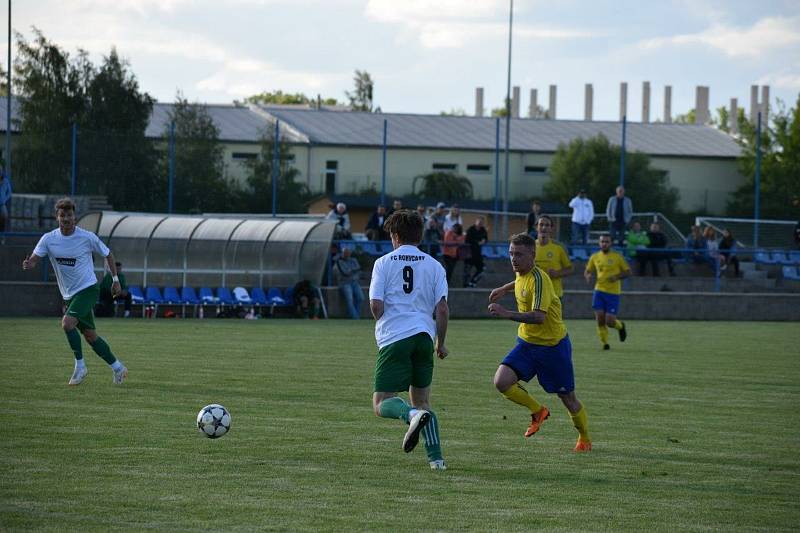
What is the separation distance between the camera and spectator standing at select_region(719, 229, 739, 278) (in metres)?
32.9

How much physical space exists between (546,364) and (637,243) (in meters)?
23.8

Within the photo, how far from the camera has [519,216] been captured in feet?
119

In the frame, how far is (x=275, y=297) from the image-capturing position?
28.0m

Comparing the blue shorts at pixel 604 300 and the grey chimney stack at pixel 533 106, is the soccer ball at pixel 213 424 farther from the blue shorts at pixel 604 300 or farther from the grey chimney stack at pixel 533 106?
the grey chimney stack at pixel 533 106

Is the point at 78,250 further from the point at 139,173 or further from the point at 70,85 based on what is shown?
the point at 70,85

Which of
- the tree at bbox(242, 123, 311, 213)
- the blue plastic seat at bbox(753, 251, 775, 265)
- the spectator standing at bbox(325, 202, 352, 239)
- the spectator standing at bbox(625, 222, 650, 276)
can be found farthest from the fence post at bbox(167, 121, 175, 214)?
the blue plastic seat at bbox(753, 251, 775, 265)

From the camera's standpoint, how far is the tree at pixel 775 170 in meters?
47.3

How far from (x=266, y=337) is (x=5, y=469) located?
528 inches

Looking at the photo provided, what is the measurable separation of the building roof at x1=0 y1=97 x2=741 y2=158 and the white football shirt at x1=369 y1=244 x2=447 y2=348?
43742 mm

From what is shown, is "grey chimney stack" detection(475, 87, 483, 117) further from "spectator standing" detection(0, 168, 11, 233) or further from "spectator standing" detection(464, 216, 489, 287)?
"spectator standing" detection(0, 168, 11, 233)

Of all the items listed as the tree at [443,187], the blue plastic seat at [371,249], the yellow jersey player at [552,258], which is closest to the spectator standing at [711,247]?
the blue plastic seat at [371,249]

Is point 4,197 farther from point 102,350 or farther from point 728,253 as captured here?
point 728,253

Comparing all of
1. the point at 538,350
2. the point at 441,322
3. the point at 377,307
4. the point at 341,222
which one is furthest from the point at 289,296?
the point at 377,307

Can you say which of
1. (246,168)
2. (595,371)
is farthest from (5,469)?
(246,168)
